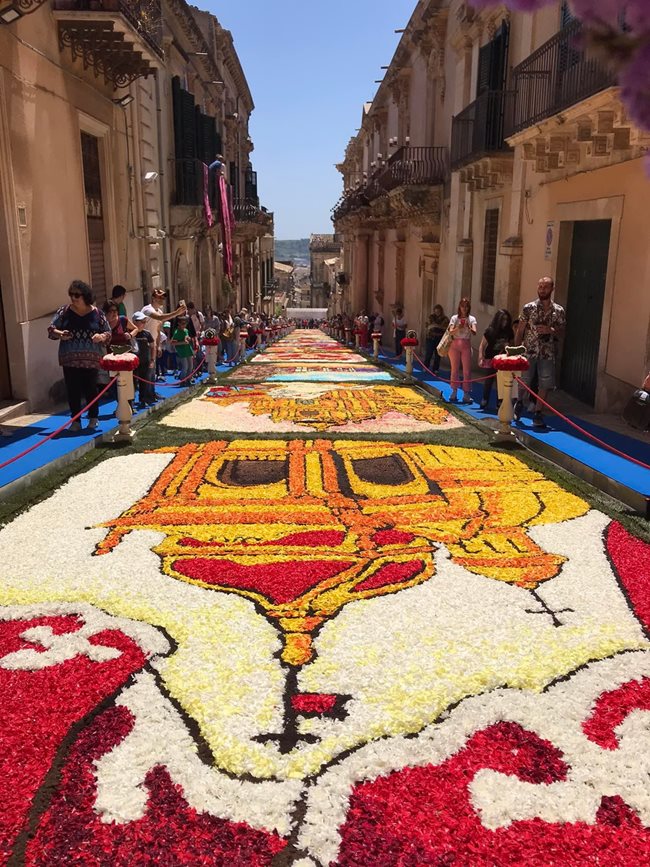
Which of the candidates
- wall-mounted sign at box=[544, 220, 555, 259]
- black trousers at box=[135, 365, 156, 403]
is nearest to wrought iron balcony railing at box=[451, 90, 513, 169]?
wall-mounted sign at box=[544, 220, 555, 259]

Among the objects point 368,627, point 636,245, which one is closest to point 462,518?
point 368,627

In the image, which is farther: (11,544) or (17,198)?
(17,198)

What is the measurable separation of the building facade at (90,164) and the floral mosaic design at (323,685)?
16.4 ft

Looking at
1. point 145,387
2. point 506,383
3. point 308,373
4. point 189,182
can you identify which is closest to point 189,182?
point 189,182

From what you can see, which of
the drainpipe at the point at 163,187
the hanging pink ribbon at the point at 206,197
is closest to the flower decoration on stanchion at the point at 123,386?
the drainpipe at the point at 163,187

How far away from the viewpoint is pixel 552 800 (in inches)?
93.5

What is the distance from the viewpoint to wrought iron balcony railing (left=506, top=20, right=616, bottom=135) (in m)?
8.95

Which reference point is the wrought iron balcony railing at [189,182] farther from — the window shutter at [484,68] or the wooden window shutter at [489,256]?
the wooden window shutter at [489,256]

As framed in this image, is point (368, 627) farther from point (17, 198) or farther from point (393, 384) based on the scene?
point (393, 384)

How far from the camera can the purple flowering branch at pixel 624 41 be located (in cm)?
107

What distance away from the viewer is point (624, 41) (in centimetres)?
108

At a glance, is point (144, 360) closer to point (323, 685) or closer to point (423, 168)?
point (323, 685)

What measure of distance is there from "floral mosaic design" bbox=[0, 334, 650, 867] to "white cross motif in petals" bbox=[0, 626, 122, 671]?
0.01 meters

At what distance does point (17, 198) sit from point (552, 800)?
9202 millimetres
